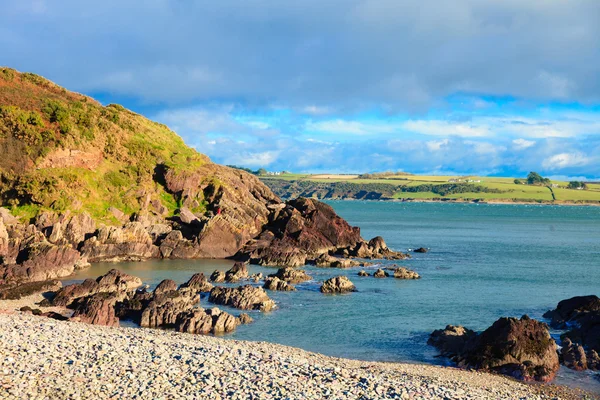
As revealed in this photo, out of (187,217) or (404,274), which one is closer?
(404,274)

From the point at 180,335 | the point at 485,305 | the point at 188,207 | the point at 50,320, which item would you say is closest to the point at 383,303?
the point at 485,305

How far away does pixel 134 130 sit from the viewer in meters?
78.3

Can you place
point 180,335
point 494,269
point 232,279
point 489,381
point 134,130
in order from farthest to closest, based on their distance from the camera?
point 134,130 < point 494,269 < point 232,279 < point 180,335 < point 489,381

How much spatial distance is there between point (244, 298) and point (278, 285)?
7.27 m

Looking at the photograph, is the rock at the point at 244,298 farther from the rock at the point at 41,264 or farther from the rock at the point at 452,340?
the rock at the point at 41,264

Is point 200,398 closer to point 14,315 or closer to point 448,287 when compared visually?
point 14,315

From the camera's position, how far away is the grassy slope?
60.1 m

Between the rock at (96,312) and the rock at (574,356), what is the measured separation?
2273 cm

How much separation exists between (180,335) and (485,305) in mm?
23099

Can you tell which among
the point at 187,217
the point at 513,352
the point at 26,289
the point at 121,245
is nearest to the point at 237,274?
the point at 121,245

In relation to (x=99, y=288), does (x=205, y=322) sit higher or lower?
lower

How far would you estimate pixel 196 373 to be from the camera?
70.4 ft

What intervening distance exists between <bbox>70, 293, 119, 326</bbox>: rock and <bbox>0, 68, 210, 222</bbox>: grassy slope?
27.5m

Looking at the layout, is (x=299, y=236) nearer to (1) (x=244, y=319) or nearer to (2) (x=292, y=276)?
(2) (x=292, y=276)
